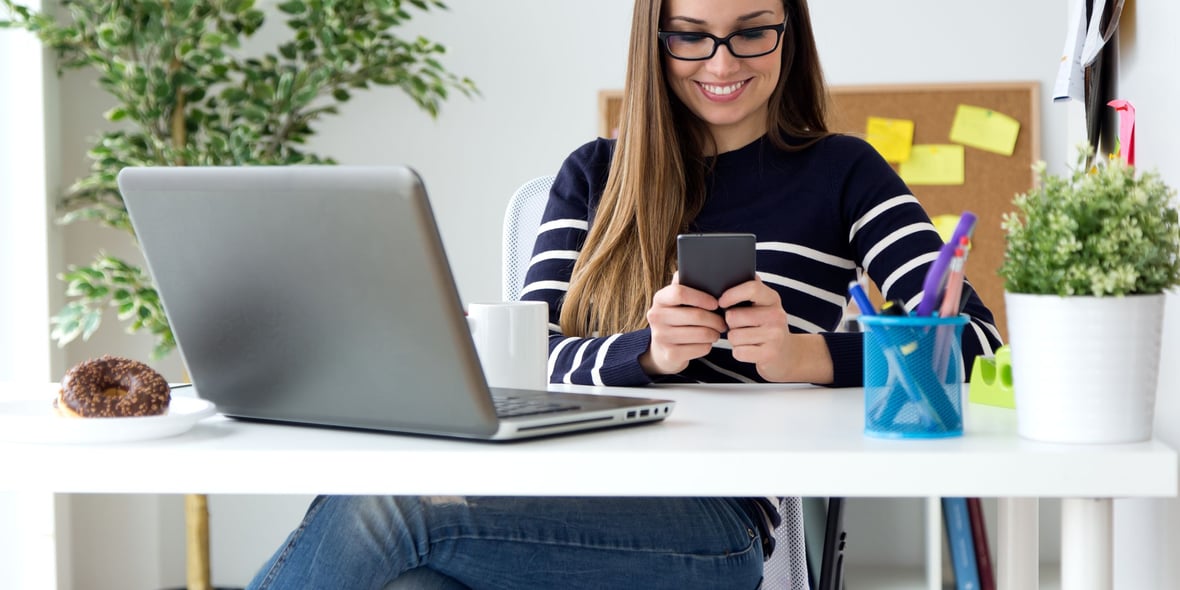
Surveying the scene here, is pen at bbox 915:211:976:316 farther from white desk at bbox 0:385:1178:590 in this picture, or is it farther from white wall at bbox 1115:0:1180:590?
white wall at bbox 1115:0:1180:590

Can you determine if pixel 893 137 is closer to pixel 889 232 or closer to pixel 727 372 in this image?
pixel 889 232

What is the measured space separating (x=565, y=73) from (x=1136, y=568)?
2.06 meters

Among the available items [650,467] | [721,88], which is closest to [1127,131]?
[721,88]

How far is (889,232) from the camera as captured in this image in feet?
4.40

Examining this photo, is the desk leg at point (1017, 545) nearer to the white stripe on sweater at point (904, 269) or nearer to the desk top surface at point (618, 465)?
the desk top surface at point (618, 465)

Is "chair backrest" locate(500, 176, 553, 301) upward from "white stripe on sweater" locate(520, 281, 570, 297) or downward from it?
upward

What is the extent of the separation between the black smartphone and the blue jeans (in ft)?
0.57

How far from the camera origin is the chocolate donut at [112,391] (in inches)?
28.9

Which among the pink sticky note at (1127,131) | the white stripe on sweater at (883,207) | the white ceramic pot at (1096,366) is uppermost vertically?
the pink sticky note at (1127,131)

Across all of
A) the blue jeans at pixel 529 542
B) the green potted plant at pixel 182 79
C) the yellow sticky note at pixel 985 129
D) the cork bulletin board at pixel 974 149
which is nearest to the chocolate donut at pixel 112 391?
the blue jeans at pixel 529 542

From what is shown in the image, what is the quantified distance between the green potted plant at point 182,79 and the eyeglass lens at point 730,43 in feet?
3.12

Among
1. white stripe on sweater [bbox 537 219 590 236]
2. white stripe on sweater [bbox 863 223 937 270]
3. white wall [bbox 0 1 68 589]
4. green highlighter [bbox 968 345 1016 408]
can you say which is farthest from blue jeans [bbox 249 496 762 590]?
white wall [bbox 0 1 68 589]

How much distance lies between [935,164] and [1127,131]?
1.80 metres

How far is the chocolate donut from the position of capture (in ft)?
2.41
